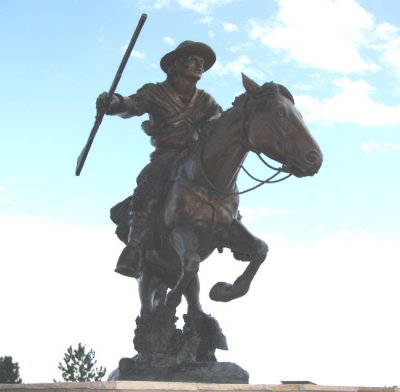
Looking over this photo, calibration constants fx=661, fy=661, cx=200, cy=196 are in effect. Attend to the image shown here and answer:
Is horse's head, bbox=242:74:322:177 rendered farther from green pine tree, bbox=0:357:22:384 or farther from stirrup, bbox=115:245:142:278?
green pine tree, bbox=0:357:22:384

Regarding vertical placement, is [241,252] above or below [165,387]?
above

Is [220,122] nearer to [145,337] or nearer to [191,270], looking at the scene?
[191,270]

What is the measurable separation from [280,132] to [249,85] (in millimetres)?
733

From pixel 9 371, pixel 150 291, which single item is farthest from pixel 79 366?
pixel 150 291

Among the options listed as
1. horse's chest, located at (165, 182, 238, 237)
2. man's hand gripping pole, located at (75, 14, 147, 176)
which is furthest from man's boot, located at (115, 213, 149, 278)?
man's hand gripping pole, located at (75, 14, 147, 176)

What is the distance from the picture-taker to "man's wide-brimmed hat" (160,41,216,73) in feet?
26.4

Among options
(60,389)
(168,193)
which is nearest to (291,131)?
(168,193)

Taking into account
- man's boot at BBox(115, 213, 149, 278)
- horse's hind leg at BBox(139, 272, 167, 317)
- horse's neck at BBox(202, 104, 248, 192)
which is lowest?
horse's hind leg at BBox(139, 272, 167, 317)

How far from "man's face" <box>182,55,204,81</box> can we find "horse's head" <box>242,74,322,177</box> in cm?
133

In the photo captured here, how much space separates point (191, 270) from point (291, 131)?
1737 millimetres

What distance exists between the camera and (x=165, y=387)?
5.29 meters

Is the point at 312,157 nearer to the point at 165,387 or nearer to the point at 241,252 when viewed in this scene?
the point at 241,252

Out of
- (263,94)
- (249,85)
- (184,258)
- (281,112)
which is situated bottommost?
(184,258)

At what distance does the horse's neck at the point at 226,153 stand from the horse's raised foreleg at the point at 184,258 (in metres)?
0.64
